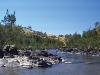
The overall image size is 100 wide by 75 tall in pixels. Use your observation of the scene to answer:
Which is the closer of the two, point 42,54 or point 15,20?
point 42,54

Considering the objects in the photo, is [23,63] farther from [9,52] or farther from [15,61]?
[9,52]

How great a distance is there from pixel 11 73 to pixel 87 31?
371ft

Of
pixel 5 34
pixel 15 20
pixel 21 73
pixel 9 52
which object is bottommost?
pixel 21 73

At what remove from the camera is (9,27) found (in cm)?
7825

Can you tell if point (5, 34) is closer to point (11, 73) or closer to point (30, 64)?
point (30, 64)

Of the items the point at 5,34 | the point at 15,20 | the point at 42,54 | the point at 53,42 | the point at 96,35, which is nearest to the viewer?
the point at 42,54

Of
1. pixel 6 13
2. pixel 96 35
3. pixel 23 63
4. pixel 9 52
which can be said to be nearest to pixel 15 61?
pixel 23 63

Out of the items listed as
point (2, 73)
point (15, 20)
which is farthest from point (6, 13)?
point (2, 73)

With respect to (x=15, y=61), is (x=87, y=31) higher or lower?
higher

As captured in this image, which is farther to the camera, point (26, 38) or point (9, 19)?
point (26, 38)

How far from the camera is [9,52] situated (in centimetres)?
6319

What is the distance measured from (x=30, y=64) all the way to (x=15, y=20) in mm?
37988

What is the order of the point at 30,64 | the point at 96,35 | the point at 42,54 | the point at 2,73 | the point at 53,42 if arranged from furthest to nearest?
the point at 53,42, the point at 96,35, the point at 42,54, the point at 30,64, the point at 2,73

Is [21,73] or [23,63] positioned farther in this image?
[23,63]
